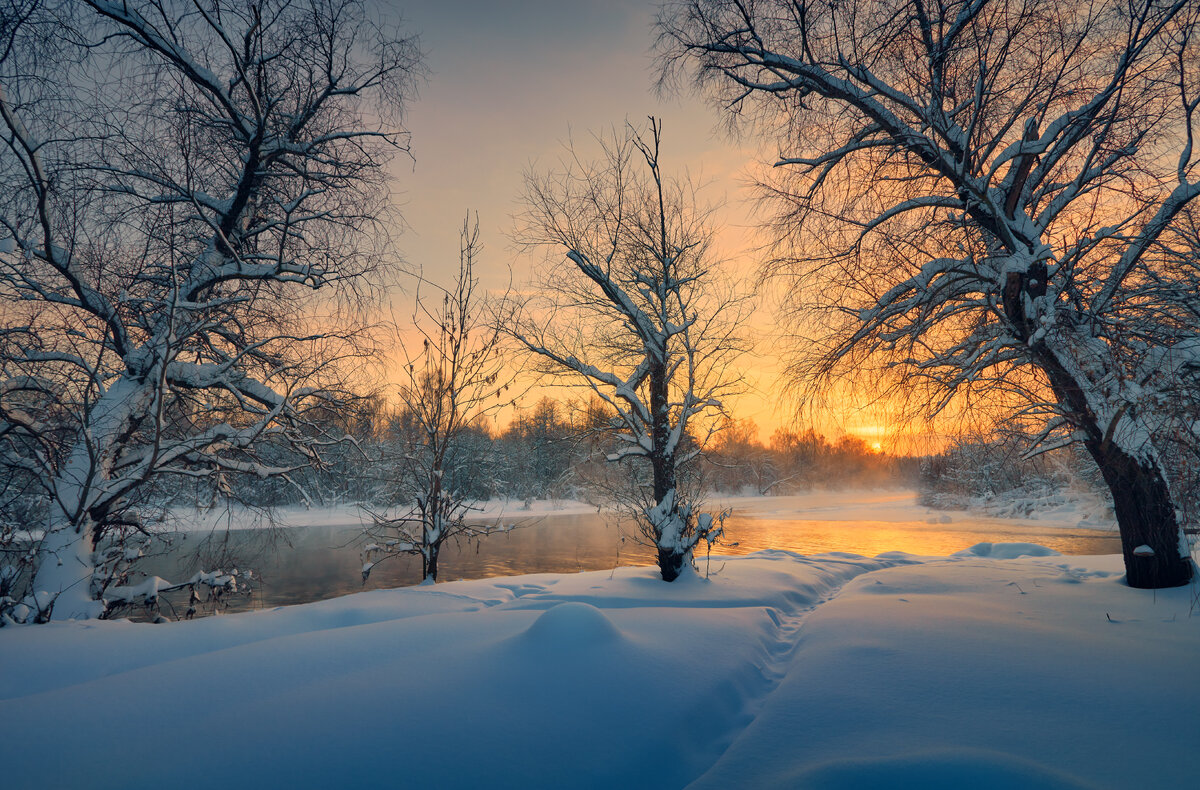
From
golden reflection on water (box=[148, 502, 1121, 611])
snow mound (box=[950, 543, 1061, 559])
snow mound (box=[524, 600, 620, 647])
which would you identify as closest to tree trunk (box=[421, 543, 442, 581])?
golden reflection on water (box=[148, 502, 1121, 611])

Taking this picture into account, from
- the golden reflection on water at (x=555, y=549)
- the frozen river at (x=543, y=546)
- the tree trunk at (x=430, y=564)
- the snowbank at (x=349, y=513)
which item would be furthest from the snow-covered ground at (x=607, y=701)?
the snowbank at (x=349, y=513)

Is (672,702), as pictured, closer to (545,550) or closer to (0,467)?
(0,467)

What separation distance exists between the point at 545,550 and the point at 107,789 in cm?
1542

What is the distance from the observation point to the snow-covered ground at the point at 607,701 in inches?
81.8

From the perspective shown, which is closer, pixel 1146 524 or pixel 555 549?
pixel 1146 524

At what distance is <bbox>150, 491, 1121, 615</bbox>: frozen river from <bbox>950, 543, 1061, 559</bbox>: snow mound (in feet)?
14.6

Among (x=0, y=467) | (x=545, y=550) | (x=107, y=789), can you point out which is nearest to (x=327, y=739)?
(x=107, y=789)

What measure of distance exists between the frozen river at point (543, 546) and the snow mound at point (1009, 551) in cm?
444

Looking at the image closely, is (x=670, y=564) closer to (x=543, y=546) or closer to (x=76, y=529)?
(x=76, y=529)

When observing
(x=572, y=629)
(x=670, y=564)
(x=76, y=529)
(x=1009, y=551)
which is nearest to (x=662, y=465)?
(x=670, y=564)

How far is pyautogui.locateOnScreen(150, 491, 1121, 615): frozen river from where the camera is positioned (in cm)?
1126

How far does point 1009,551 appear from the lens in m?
9.25

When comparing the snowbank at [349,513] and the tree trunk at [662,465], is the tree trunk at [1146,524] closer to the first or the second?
the tree trunk at [662,465]

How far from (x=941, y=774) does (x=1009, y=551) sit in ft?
31.2
